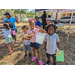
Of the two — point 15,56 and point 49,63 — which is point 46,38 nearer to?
point 49,63

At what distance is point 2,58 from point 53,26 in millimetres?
2560

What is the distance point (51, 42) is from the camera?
159 centimetres

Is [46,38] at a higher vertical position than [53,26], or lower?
lower

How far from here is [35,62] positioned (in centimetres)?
225

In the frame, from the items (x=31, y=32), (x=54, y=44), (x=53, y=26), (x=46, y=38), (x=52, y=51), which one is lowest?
(x=52, y=51)

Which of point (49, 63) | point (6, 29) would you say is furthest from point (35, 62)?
point (6, 29)

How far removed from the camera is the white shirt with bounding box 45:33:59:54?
156 centimetres

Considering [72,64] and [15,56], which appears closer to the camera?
[72,64]

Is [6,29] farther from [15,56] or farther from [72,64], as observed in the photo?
[72,64]

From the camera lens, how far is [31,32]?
1.84 m

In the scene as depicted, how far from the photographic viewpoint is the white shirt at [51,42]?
156 centimetres
